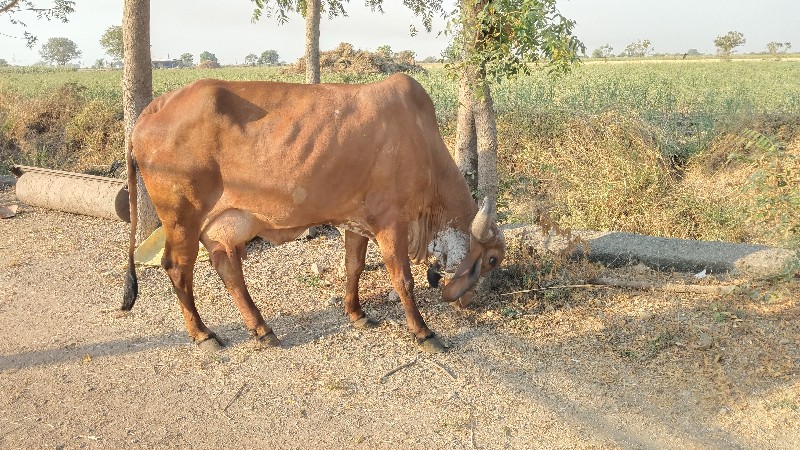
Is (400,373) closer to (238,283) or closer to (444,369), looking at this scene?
(444,369)

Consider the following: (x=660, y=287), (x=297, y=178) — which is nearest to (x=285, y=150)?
(x=297, y=178)

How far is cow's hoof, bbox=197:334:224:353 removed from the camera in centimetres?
527

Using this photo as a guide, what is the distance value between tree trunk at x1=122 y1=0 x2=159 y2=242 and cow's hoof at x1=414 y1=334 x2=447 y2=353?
13.9 feet

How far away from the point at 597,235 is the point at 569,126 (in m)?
4.25

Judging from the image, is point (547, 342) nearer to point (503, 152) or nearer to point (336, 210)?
point (336, 210)

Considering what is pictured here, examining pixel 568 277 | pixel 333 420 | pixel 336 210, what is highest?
pixel 336 210

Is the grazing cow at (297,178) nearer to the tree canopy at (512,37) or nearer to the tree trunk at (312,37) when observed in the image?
the tree canopy at (512,37)

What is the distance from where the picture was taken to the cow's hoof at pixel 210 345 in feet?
17.3

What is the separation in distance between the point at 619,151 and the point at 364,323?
18.4 feet

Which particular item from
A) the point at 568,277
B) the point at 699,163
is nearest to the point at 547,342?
the point at 568,277

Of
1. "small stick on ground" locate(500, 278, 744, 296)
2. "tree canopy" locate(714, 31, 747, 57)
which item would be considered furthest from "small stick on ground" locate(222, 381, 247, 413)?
"tree canopy" locate(714, 31, 747, 57)

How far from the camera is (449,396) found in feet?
14.9

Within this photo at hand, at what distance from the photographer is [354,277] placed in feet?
19.0

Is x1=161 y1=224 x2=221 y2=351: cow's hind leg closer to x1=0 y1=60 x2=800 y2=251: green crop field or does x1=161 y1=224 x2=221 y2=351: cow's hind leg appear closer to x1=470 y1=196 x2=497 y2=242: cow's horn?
x1=470 y1=196 x2=497 y2=242: cow's horn
